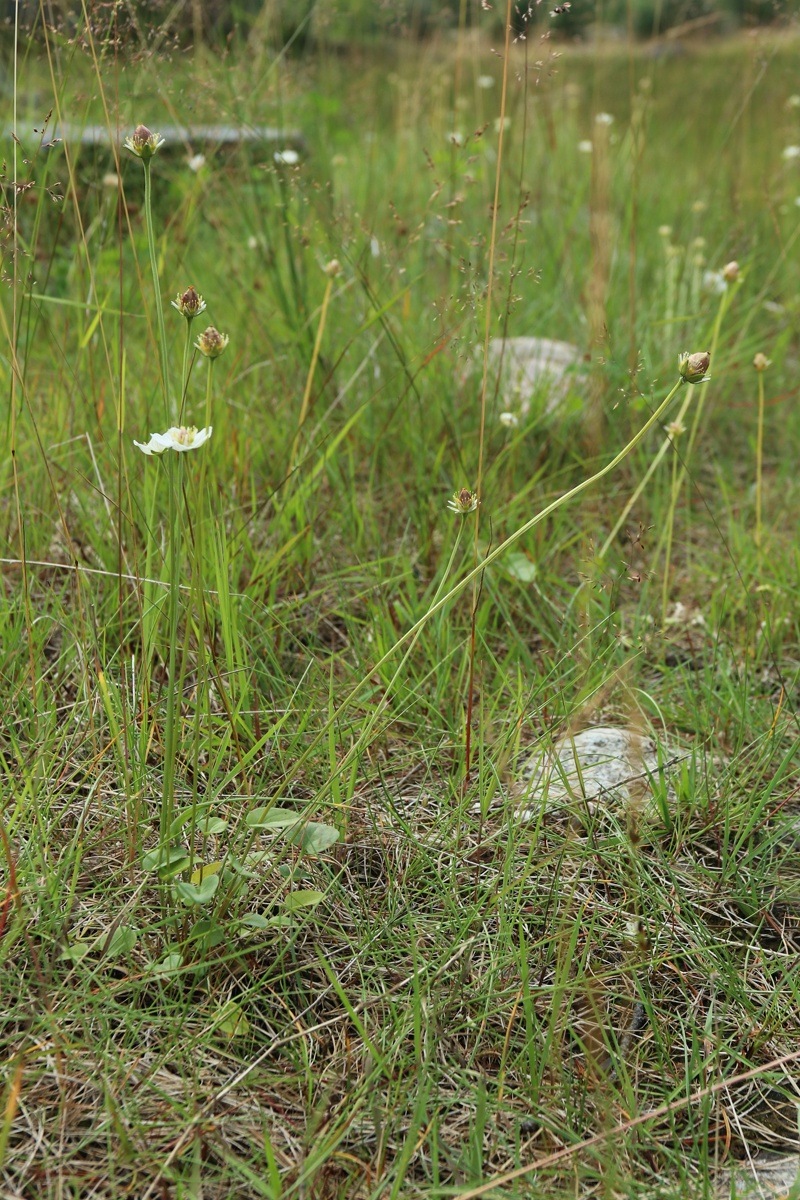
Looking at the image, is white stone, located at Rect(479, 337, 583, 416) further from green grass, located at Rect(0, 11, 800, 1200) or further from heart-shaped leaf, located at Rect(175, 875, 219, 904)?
heart-shaped leaf, located at Rect(175, 875, 219, 904)

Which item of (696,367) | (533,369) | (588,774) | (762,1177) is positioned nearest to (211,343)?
(696,367)

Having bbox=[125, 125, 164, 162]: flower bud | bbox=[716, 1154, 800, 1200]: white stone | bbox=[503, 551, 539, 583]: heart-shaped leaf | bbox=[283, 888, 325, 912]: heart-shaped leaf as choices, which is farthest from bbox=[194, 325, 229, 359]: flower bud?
bbox=[716, 1154, 800, 1200]: white stone

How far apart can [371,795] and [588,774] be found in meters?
0.32

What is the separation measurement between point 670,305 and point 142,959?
2.17 m

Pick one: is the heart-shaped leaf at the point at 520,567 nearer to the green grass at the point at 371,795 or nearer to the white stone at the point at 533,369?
the green grass at the point at 371,795

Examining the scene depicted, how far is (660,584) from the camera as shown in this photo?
1.93 meters

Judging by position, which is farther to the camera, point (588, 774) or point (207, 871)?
point (588, 774)

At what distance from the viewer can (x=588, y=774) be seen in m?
1.39

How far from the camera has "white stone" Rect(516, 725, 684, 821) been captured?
1274 mm

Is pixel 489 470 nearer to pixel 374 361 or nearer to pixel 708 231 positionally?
pixel 374 361

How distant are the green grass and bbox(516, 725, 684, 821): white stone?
0.04m

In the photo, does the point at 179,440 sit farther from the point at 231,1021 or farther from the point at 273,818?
the point at 231,1021

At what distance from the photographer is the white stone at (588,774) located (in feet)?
4.18

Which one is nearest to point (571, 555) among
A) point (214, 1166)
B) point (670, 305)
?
point (670, 305)
